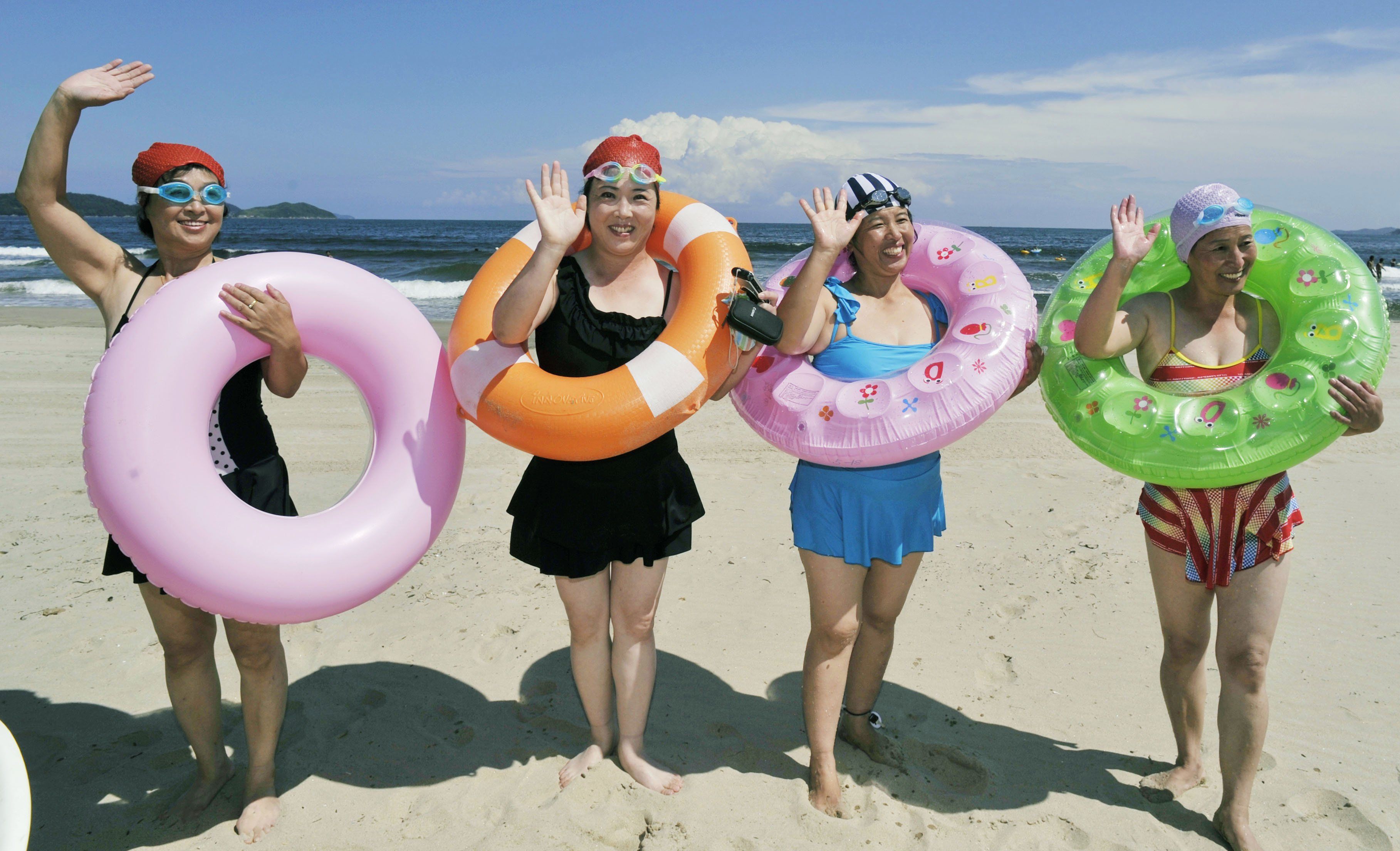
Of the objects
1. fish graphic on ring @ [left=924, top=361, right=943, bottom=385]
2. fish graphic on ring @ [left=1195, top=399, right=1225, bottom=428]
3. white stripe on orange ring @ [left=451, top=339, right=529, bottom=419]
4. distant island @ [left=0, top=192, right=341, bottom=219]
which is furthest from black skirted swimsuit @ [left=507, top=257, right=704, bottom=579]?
distant island @ [left=0, top=192, right=341, bottom=219]

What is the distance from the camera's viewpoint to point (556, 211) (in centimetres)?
233

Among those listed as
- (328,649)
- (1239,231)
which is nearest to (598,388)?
(1239,231)

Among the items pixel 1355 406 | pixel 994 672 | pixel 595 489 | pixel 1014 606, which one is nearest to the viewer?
pixel 1355 406

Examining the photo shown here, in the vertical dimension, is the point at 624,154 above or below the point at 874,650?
above

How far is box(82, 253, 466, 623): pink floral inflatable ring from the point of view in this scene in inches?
85.1

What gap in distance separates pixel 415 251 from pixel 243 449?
26.3m

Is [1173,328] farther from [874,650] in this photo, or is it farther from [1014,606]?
[1014,606]

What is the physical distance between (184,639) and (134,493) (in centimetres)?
61

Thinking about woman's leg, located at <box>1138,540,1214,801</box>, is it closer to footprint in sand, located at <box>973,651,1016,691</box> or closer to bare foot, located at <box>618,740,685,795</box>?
footprint in sand, located at <box>973,651,1016,691</box>

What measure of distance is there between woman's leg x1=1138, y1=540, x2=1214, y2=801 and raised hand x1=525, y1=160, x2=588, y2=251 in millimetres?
→ 1827

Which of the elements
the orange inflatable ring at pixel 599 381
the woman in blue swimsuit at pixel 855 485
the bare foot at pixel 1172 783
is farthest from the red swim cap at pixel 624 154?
the bare foot at pixel 1172 783

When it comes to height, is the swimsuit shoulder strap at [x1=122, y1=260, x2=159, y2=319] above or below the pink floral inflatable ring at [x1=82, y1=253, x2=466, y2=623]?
above

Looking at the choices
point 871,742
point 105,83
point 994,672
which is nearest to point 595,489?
point 871,742

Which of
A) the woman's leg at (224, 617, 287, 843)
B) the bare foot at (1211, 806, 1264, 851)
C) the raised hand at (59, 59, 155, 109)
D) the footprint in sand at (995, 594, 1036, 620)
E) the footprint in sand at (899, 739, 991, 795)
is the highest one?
the raised hand at (59, 59, 155, 109)
